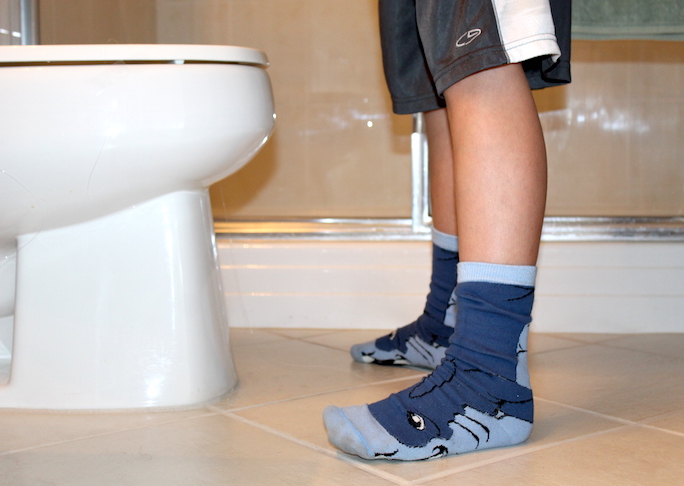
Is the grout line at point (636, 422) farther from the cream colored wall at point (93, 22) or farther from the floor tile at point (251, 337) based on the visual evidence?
the cream colored wall at point (93, 22)

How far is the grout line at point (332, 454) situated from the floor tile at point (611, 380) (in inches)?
11.5

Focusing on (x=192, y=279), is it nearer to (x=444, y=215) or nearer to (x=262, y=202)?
(x=444, y=215)

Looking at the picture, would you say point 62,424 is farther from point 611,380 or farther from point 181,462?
point 611,380

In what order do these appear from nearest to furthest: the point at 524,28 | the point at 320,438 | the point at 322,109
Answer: the point at 524,28 < the point at 320,438 < the point at 322,109

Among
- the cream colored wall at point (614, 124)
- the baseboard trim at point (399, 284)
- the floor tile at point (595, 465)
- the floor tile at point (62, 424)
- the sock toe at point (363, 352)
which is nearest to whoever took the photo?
the floor tile at point (595, 465)

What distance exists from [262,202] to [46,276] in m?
1.17

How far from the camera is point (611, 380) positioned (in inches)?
35.6

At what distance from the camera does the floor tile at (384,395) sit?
62 cm

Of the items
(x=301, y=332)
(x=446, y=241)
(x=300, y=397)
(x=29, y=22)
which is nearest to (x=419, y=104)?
(x=446, y=241)

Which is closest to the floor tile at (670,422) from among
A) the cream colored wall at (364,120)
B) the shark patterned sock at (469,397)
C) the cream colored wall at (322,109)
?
the shark patterned sock at (469,397)

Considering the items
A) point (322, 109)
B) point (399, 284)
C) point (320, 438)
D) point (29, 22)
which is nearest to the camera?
point (320, 438)

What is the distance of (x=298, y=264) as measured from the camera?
1.26m

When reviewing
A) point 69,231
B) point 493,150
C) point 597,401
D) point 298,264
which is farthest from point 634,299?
point 69,231

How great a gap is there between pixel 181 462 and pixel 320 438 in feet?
0.44
